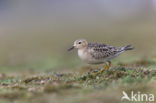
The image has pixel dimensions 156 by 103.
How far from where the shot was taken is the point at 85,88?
15.3 metres

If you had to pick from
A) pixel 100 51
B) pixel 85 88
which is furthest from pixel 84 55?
pixel 85 88

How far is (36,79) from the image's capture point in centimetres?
1858

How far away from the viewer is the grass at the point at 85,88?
44.9ft

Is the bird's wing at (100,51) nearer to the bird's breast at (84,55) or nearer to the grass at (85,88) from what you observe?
the bird's breast at (84,55)

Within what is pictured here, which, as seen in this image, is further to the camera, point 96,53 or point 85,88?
point 96,53

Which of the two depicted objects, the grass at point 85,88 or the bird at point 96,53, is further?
the bird at point 96,53

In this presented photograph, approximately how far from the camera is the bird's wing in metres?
18.0

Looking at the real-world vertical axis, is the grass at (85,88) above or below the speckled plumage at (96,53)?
below

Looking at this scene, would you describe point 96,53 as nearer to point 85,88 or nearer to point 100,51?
point 100,51

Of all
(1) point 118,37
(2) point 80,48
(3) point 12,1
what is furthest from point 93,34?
(3) point 12,1

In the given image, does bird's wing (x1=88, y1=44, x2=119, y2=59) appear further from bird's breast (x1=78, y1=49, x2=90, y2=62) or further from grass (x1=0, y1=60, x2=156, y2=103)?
grass (x1=0, y1=60, x2=156, y2=103)

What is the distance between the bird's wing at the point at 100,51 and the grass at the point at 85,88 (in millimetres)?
669

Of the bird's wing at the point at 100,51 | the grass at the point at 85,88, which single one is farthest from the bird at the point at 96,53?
the grass at the point at 85,88

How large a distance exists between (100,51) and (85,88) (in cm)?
311
